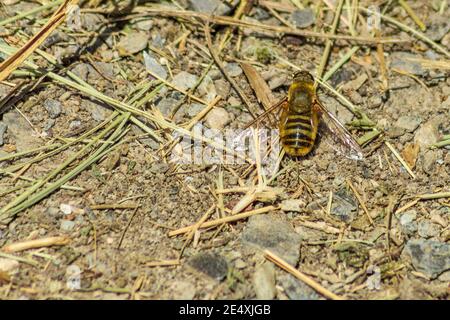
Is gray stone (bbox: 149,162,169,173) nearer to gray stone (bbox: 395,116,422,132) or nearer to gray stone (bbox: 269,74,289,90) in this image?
gray stone (bbox: 269,74,289,90)

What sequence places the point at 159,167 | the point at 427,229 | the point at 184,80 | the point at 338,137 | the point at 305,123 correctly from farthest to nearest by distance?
the point at 184,80, the point at 338,137, the point at 305,123, the point at 159,167, the point at 427,229

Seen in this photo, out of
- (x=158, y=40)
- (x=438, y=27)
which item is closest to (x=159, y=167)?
(x=158, y=40)

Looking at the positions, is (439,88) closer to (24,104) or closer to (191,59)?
(191,59)

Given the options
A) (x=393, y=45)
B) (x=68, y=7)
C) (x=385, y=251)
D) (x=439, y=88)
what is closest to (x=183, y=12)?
(x=68, y=7)

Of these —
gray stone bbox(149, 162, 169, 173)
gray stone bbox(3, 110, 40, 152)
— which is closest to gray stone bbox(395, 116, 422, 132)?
gray stone bbox(149, 162, 169, 173)

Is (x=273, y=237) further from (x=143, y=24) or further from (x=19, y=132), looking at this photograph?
(x=143, y=24)

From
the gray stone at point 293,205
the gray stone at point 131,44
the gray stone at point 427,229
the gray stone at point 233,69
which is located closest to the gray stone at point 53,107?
the gray stone at point 131,44

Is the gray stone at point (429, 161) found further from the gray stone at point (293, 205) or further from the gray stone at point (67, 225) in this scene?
the gray stone at point (67, 225)
